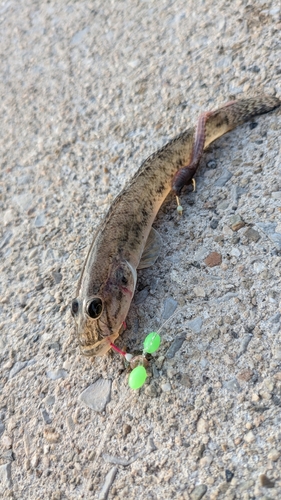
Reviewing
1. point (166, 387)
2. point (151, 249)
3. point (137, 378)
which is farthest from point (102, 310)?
point (151, 249)

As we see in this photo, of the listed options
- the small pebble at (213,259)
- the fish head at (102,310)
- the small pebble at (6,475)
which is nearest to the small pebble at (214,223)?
the small pebble at (213,259)

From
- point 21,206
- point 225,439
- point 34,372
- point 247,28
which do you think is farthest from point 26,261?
point 247,28

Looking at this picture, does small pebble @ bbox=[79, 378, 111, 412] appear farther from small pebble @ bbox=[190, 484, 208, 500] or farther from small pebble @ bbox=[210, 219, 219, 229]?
small pebble @ bbox=[210, 219, 219, 229]

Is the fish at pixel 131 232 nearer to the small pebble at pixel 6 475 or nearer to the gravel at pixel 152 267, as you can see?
the gravel at pixel 152 267

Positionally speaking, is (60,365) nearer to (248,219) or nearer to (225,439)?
(225,439)

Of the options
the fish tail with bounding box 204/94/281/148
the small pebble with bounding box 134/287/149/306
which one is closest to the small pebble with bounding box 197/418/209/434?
the small pebble with bounding box 134/287/149/306
